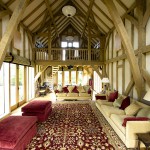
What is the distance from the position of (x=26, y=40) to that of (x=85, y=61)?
413 centimetres

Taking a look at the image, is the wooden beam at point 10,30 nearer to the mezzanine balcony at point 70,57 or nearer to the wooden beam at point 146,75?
the wooden beam at point 146,75

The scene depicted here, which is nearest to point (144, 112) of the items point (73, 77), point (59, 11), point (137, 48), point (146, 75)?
point (146, 75)

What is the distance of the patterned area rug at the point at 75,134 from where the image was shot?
3.50 m

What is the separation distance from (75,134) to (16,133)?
1.76m

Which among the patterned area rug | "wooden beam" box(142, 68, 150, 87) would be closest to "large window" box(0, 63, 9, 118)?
the patterned area rug

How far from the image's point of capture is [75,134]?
165 inches

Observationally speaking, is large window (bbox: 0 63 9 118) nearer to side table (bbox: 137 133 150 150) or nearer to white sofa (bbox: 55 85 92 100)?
white sofa (bbox: 55 85 92 100)

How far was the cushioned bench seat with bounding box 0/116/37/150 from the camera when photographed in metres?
2.83

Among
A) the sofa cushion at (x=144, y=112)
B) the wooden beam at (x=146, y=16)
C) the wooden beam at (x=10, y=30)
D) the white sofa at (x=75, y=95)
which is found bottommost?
the white sofa at (x=75, y=95)

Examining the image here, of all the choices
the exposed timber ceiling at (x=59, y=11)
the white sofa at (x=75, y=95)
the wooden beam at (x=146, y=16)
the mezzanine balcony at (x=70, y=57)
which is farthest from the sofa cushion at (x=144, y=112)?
the mezzanine balcony at (x=70, y=57)

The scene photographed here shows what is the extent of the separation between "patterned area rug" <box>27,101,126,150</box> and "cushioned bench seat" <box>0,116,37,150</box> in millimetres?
249

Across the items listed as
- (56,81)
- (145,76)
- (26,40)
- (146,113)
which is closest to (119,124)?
(146,113)

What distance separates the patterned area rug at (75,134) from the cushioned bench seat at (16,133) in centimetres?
25

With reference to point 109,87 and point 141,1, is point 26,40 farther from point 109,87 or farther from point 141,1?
point 141,1
